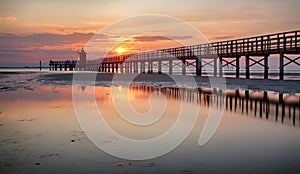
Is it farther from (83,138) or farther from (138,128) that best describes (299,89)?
(83,138)

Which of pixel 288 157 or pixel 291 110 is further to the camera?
pixel 291 110

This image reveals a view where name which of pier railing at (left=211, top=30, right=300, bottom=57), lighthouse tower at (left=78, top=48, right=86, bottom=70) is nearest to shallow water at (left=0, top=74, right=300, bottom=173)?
pier railing at (left=211, top=30, right=300, bottom=57)

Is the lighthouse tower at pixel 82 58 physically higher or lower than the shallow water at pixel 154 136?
higher

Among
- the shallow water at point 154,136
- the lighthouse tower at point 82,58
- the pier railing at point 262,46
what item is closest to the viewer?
the shallow water at point 154,136

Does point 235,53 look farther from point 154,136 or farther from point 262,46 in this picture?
point 154,136

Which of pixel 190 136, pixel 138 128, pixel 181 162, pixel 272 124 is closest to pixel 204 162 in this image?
pixel 181 162

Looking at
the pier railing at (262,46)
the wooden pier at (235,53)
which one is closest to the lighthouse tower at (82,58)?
the wooden pier at (235,53)

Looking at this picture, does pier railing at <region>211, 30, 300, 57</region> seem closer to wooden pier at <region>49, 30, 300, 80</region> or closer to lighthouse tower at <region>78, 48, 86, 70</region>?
wooden pier at <region>49, 30, 300, 80</region>

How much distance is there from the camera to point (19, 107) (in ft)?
43.8

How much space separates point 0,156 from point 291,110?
1018 cm

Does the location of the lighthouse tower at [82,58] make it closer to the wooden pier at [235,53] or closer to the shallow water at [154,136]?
the wooden pier at [235,53]

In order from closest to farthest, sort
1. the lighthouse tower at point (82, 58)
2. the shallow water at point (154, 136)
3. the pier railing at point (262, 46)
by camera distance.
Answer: the shallow water at point (154, 136) → the pier railing at point (262, 46) → the lighthouse tower at point (82, 58)

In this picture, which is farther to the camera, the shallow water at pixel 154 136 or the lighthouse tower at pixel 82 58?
the lighthouse tower at pixel 82 58

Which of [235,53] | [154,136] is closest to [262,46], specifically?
[235,53]
